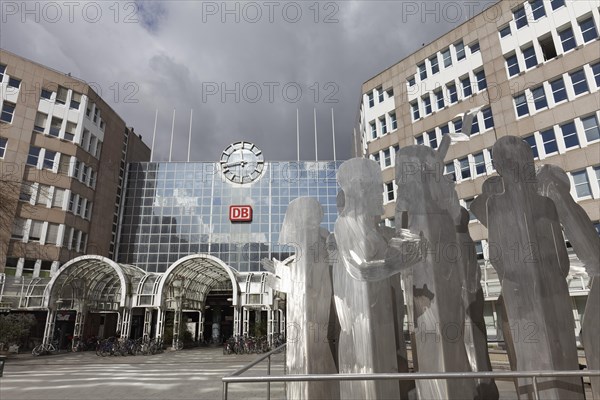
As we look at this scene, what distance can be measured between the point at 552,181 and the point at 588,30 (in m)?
22.9

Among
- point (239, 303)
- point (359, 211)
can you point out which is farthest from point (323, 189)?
point (359, 211)

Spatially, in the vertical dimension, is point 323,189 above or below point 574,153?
above

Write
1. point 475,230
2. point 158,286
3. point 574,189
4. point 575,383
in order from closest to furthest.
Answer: point 575,383 → point 574,189 → point 475,230 → point 158,286

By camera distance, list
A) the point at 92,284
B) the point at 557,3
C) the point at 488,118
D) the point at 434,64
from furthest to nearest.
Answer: the point at 92,284
the point at 434,64
the point at 488,118
the point at 557,3

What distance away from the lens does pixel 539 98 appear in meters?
24.5

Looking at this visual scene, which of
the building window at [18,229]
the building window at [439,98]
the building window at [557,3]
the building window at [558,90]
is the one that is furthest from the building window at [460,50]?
the building window at [18,229]

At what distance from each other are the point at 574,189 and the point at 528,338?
20.8 m

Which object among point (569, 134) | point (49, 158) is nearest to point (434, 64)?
point (569, 134)

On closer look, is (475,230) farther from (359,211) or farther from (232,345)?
(359,211)

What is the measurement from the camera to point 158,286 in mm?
29031

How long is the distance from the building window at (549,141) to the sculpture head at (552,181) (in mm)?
20061

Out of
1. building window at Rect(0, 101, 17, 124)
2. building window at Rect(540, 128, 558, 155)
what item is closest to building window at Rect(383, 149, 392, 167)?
building window at Rect(540, 128, 558, 155)

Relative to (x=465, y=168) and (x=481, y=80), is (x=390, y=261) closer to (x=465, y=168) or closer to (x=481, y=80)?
(x=465, y=168)

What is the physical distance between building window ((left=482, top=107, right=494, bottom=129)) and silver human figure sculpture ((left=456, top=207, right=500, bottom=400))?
22.8 m
